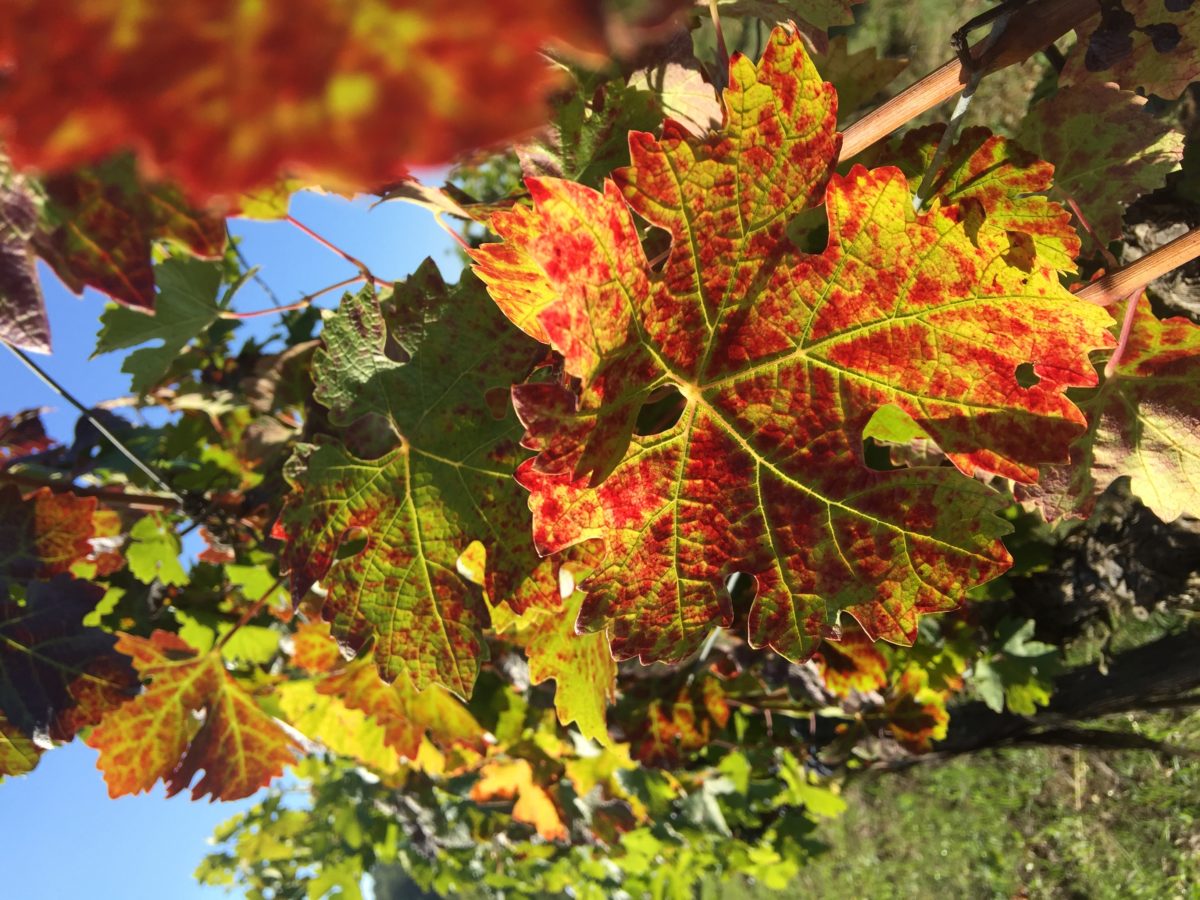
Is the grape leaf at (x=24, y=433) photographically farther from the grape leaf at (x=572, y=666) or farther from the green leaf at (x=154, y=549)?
the grape leaf at (x=572, y=666)

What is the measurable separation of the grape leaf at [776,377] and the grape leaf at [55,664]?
1165 millimetres

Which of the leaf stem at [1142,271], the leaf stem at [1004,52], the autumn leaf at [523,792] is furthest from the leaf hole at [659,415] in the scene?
the autumn leaf at [523,792]

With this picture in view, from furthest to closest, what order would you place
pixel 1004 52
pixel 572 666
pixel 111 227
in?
pixel 572 666, pixel 1004 52, pixel 111 227

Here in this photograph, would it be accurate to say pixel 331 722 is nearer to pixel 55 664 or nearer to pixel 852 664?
pixel 55 664

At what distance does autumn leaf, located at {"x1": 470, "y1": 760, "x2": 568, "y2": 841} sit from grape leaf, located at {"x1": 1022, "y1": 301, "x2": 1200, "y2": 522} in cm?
227

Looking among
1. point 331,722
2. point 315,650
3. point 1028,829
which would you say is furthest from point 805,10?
point 1028,829

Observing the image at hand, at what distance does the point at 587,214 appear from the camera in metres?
0.81

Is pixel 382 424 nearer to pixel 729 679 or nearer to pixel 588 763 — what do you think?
pixel 729 679

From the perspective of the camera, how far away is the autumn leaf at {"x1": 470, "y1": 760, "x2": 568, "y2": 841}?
301 centimetres

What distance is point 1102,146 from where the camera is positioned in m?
1.28

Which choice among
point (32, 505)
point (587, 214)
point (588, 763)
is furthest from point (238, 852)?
point (587, 214)

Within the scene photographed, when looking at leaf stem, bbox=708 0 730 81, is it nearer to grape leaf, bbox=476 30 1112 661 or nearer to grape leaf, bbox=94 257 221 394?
grape leaf, bbox=476 30 1112 661

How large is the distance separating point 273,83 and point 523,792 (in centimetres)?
316

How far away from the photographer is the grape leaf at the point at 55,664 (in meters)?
1.54
